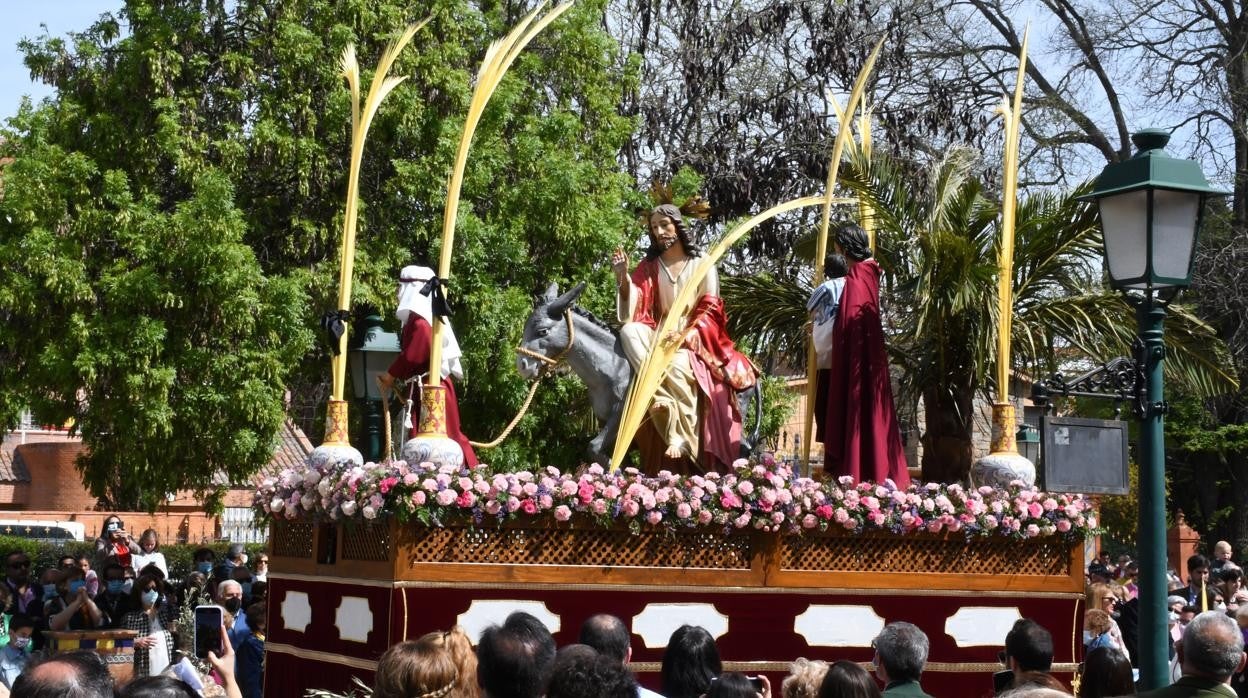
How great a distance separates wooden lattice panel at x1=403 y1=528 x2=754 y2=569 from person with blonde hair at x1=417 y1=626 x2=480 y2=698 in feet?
17.7

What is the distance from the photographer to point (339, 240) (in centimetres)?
2412

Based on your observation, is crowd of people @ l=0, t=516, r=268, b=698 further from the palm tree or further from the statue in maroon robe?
the palm tree

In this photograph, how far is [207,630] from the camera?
6156 millimetres

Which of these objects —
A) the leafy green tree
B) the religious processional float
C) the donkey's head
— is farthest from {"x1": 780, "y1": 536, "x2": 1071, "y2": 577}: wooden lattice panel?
the leafy green tree

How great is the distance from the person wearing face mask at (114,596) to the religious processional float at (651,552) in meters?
1.89

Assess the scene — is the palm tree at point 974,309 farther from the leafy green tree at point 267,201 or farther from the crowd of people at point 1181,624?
the leafy green tree at point 267,201

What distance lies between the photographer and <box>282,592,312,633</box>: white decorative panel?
11.9 metres

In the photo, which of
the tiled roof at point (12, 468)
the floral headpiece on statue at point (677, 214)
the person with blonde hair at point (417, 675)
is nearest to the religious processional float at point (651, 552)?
the floral headpiece on statue at point (677, 214)

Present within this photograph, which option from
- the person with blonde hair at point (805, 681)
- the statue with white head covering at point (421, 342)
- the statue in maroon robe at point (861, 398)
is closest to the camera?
the person with blonde hair at point (805, 681)

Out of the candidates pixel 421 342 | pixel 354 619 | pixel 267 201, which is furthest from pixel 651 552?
pixel 267 201

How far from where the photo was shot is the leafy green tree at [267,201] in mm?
22406

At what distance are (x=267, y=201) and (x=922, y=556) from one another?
48.8 ft

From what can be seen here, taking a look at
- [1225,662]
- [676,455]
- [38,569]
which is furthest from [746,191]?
[1225,662]

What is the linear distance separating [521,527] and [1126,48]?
21788 mm
